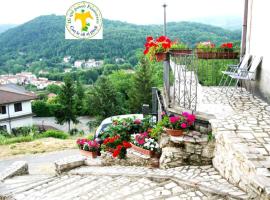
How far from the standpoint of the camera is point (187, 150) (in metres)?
4.30

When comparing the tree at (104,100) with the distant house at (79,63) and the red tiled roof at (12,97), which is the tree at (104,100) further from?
the distant house at (79,63)

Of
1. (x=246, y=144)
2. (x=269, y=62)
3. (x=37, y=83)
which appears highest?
(x=269, y=62)

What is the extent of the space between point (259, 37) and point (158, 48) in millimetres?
2254

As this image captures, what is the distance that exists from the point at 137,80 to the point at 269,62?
22.0 meters

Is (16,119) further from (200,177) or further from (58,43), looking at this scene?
(200,177)

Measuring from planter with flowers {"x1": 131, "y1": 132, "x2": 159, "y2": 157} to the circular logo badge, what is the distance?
385 cm

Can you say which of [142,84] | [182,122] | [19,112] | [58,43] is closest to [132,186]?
[182,122]

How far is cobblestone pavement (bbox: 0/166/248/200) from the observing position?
131 inches

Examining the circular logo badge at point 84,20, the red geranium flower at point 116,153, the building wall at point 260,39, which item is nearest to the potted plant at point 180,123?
the red geranium flower at point 116,153

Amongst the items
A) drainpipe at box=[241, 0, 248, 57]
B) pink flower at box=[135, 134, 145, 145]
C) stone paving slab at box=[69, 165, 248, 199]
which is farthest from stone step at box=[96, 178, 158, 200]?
drainpipe at box=[241, 0, 248, 57]

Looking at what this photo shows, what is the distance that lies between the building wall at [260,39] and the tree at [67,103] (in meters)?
22.6

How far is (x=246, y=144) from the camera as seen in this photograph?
3.40m

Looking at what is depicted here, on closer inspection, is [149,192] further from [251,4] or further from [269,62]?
[251,4]

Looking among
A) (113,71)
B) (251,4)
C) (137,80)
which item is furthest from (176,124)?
(113,71)
